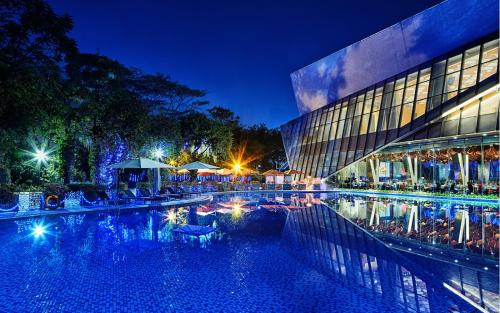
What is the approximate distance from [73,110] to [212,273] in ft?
67.8

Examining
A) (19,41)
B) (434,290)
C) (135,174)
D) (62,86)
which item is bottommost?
(434,290)

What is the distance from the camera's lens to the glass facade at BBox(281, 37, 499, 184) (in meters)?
23.0

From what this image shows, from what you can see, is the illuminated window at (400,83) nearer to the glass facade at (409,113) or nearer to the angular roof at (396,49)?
the glass facade at (409,113)

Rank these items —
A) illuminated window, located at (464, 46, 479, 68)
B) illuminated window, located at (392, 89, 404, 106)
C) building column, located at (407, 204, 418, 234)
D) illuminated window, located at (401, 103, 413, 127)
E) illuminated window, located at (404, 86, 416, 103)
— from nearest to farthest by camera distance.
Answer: building column, located at (407, 204, 418, 234)
illuminated window, located at (464, 46, 479, 68)
illuminated window, located at (401, 103, 413, 127)
illuminated window, located at (404, 86, 416, 103)
illuminated window, located at (392, 89, 404, 106)

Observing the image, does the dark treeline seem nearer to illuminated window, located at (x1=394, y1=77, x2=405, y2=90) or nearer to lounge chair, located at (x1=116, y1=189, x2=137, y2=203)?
lounge chair, located at (x1=116, y1=189, x2=137, y2=203)

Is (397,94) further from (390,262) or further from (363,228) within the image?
(390,262)

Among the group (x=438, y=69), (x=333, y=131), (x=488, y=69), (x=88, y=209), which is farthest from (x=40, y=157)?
(x=488, y=69)

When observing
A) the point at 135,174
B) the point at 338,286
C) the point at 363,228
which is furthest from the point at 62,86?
the point at 338,286

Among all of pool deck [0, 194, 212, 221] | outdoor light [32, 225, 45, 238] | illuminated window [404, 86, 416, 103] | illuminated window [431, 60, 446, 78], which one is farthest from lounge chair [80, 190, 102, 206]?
illuminated window [431, 60, 446, 78]

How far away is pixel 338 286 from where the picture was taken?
626 centimetres

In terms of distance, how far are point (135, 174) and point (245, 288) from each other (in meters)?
27.0

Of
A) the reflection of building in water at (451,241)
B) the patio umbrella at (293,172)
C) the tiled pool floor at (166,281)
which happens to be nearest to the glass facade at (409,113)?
the patio umbrella at (293,172)

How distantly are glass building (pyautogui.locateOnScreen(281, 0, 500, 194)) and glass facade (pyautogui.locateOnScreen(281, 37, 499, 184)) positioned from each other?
0.08m

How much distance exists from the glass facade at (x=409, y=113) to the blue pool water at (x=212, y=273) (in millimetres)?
17093
